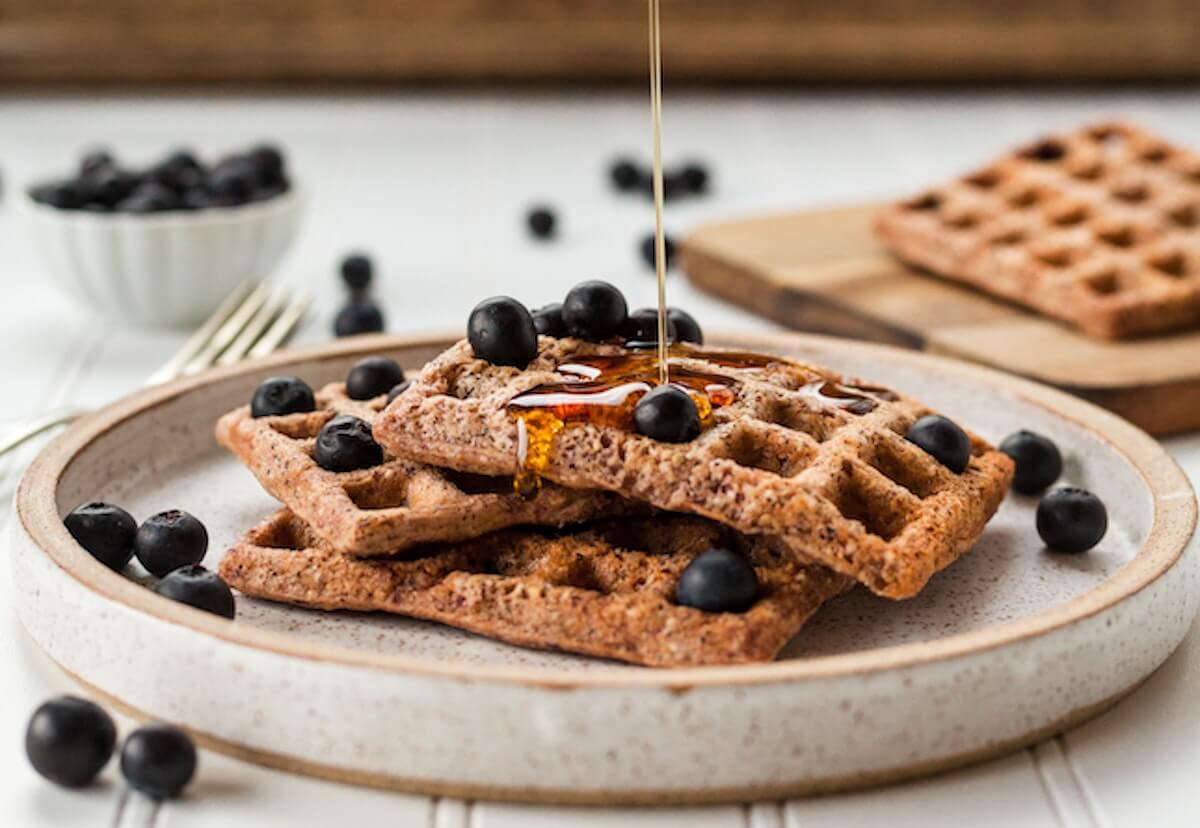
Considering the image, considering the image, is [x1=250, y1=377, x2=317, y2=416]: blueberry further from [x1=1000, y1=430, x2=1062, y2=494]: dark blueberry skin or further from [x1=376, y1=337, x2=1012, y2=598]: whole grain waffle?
[x1=1000, y1=430, x2=1062, y2=494]: dark blueberry skin

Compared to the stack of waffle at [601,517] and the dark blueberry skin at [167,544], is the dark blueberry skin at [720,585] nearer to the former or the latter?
the stack of waffle at [601,517]

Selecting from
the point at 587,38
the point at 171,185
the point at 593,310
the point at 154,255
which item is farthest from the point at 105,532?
the point at 587,38

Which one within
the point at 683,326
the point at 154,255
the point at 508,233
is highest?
the point at 683,326

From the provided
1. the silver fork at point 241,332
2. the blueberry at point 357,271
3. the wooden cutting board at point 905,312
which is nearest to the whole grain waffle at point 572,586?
the silver fork at point 241,332

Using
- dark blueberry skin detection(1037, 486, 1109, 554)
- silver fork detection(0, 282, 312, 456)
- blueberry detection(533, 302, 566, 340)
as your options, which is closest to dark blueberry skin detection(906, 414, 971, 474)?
dark blueberry skin detection(1037, 486, 1109, 554)

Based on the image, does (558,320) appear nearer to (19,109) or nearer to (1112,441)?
(1112,441)

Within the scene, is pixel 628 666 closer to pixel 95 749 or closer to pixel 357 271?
pixel 95 749
